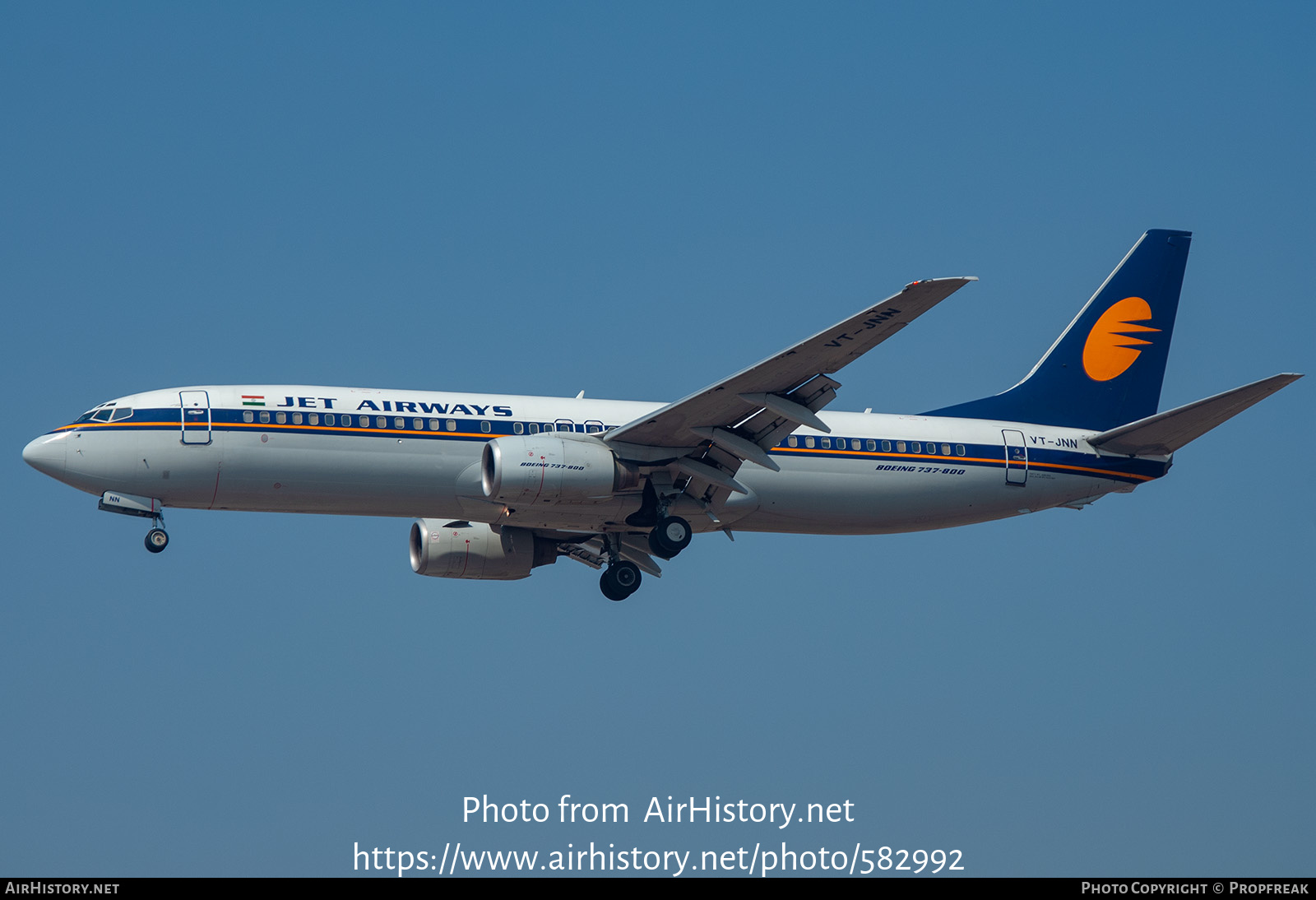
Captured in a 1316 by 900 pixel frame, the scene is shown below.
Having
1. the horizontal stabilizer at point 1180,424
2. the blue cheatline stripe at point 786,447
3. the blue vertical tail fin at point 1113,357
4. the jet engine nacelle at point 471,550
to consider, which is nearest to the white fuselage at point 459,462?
the blue cheatline stripe at point 786,447

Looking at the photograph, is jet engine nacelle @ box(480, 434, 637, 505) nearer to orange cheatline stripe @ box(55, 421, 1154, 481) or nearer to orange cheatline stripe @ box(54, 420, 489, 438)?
orange cheatline stripe @ box(55, 421, 1154, 481)

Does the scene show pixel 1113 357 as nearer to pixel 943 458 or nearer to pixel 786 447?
pixel 943 458

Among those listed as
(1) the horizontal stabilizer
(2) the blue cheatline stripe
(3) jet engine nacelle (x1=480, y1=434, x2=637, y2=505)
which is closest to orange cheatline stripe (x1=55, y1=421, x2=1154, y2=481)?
(2) the blue cheatline stripe

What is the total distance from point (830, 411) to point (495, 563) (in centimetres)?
959

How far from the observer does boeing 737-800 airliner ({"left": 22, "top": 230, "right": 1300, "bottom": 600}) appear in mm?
32875

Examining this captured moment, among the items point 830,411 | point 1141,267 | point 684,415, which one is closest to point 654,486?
point 684,415

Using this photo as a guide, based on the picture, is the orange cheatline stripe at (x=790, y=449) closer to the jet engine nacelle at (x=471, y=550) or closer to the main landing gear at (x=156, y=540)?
the main landing gear at (x=156, y=540)

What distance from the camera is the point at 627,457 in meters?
34.1

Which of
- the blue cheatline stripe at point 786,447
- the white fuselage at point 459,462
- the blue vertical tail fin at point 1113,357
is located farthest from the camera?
the blue vertical tail fin at point 1113,357

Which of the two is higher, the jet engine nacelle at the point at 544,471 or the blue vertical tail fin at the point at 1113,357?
the blue vertical tail fin at the point at 1113,357

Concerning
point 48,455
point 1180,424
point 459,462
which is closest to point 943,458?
point 1180,424

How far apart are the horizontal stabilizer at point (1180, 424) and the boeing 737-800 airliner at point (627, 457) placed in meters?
0.06

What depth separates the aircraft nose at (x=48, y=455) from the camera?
33.0 metres

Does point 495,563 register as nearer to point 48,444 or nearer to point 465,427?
point 465,427
